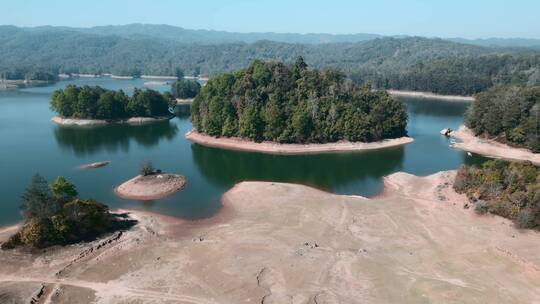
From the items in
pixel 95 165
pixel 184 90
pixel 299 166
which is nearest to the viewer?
pixel 95 165

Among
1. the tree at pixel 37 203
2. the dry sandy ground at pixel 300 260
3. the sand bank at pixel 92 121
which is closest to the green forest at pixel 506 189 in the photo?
the dry sandy ground at pixel 300 260

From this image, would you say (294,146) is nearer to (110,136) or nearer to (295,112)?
(295,112)

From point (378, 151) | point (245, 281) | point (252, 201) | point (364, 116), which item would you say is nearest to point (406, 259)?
point (245, 281)

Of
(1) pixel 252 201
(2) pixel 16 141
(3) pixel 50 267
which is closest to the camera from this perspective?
(3) pixel 50 267

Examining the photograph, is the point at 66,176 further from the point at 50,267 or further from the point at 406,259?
the point at 406,259

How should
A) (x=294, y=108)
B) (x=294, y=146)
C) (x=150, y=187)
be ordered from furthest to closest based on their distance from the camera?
(x=294, y=108), (x=294, y=146), (x=150, y=187)

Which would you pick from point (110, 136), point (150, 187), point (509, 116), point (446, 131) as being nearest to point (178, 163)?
point (150, 187)

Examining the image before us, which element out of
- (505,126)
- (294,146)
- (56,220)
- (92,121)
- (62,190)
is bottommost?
(294,146)
